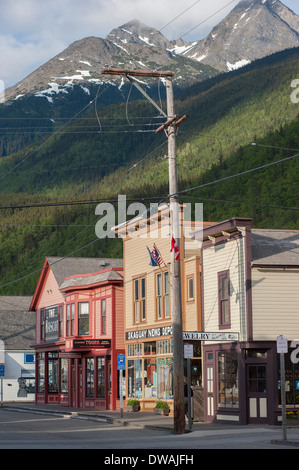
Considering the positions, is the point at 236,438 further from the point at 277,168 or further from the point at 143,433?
the point at 277,168

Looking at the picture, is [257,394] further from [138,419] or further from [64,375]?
[64,375]

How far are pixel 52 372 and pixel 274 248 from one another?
27.0m

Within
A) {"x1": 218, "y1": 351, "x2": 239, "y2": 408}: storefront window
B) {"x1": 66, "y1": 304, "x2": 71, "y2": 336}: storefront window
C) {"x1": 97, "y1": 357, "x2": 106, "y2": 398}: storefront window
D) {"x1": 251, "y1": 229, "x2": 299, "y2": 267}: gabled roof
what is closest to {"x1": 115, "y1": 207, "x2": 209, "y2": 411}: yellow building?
{"x1": 97, "y1": 357, "x2": 106, "y2": 398}: storefront window

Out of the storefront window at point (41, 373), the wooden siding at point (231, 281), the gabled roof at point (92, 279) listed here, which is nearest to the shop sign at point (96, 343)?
the gabled roof at point (92, 279)

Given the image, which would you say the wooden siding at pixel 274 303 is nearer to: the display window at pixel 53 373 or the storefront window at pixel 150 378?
the storefront window at pixel 150 378

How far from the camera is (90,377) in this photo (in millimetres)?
46656

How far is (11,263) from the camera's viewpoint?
552 feet

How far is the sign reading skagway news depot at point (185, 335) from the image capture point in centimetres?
2992

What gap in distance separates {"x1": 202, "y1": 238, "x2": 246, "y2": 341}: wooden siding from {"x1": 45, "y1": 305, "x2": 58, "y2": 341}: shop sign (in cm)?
2106

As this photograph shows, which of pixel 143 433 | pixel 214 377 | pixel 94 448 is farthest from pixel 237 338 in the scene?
pixel 94 448

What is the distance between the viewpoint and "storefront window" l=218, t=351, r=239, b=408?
3120 cm

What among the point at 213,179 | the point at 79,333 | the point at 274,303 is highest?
the point at 213,179

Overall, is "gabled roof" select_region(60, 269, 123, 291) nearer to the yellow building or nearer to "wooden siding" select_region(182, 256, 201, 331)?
the yellow building

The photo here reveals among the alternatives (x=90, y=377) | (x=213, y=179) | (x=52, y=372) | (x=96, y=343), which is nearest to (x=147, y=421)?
(x=96, y=343)
